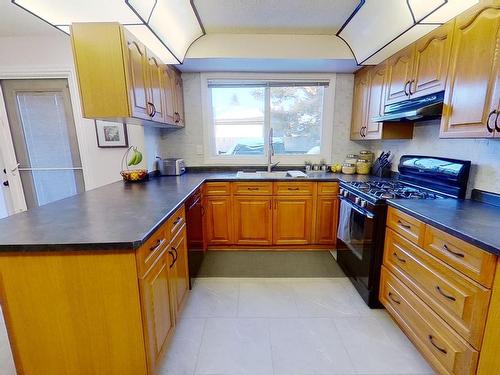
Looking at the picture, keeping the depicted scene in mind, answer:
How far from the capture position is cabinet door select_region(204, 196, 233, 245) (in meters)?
2.83

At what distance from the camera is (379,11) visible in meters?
2.03

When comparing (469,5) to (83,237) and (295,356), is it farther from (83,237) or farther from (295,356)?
(83,237)

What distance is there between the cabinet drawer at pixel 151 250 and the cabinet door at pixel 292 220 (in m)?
1.63

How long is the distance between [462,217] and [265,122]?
2.44m

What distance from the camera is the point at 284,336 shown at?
167 cm

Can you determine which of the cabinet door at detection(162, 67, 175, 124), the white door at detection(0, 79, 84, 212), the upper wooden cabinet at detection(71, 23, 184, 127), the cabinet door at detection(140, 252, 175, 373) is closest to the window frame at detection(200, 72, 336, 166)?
the cabinet door at detection(162, 67, 175, 124)

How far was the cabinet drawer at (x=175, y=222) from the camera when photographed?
1512 mm

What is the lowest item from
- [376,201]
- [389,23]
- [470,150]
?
[376,201]

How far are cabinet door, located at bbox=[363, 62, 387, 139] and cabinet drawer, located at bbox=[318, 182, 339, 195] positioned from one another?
686 millimetres

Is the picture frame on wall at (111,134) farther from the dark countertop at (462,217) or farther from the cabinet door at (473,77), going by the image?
the cabinet door at (473,77)

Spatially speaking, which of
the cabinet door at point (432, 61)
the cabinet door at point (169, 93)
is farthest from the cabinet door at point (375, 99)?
the cabinet door at point (169, 93)

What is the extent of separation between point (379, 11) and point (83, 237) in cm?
271

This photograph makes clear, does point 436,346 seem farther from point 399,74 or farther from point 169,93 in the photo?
point 169,93

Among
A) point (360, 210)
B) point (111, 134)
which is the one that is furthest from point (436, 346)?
point (111, 134)
